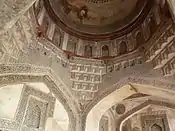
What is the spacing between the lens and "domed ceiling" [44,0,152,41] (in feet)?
20.6

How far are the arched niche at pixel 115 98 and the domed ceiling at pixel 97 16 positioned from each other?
1582mm

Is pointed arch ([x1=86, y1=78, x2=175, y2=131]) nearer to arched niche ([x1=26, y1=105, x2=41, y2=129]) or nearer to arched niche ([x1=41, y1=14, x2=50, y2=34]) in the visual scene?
arched niche ([x1=26, y1=105, x2=41, y2=129])

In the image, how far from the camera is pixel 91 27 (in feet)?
22.2

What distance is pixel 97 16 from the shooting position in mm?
6938

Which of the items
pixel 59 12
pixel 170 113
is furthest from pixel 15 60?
pixel 170 113

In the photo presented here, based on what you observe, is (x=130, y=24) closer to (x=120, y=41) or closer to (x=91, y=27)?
(x=120, y=41)

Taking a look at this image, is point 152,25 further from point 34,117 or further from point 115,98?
point 34,117

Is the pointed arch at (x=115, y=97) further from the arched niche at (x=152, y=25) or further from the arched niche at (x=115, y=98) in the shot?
the arched niche at (x=152, y=25)

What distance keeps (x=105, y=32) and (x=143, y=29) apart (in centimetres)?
102

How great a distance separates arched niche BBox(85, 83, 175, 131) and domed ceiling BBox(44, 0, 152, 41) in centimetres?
158

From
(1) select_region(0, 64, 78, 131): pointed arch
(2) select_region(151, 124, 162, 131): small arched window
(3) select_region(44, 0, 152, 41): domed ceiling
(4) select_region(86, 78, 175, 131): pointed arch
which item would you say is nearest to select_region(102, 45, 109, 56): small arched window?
(3) select_region(44, 0, 152, 41): domed ceiling

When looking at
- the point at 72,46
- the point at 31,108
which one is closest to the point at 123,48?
the point at 72,46

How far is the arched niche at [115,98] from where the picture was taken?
5234 millimetres

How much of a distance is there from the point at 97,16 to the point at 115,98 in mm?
2496
